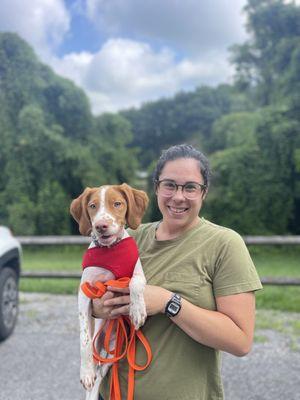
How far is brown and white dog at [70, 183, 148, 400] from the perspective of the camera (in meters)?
1.76

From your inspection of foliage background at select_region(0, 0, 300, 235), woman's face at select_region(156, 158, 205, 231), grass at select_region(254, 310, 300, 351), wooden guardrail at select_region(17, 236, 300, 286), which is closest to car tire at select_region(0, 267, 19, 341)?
wooden guardrail at select_region(17, 236, 300, 286)

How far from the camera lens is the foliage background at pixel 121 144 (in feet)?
58.7

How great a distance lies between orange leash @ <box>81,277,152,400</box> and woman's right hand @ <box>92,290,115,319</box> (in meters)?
0.02

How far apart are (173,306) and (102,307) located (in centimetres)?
34

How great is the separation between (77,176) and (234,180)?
7294 millimetres

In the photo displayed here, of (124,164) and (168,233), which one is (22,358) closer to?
(168,233)

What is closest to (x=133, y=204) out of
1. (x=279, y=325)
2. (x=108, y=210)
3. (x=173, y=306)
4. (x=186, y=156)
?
(x=108, y=210)

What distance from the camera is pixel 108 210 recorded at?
1.84m

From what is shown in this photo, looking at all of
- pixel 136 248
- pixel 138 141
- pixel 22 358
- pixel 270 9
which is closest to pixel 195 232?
pixel 136 248

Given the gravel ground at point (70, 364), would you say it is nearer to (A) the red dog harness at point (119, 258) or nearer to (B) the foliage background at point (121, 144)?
(A) the red dog harness at point (119, 258)

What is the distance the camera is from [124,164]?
22.5 meters

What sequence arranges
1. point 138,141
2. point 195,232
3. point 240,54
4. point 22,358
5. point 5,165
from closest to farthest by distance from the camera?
point 195,232, point 22,358, point 5,165, point 240,54, point 138,141

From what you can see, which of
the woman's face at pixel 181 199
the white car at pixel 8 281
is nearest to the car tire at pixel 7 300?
the white car at pixel 8 281

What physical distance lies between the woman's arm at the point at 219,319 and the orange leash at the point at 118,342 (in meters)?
0.15
